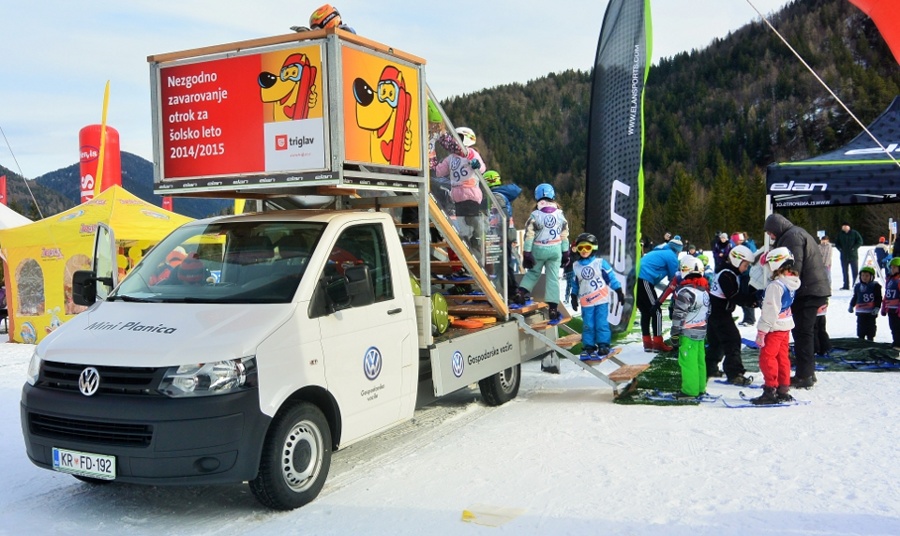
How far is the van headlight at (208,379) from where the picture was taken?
13.9ft

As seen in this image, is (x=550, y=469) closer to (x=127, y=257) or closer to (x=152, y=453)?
(x=152, y=453)

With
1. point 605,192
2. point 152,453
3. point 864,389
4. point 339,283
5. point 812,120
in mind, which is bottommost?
point 864,389

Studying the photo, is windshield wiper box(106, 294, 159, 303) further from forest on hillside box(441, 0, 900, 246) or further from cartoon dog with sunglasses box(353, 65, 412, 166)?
forest on hillside box(441, 0, 900, 246)

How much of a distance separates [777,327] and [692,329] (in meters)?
0.83

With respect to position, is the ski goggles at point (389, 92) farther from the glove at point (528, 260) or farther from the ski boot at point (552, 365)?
the ski boot at point (552, 365)

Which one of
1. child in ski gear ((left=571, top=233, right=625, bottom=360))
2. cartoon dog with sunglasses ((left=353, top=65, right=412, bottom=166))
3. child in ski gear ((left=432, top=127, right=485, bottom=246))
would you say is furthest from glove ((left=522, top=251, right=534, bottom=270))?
cartoon dog with sunglasses ((left=353, top=65, right=412, bottom=166))

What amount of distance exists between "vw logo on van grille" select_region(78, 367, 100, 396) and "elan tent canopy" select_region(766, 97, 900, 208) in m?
9.70

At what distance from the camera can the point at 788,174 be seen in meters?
11.0

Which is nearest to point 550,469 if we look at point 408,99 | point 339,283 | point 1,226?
point 339,283

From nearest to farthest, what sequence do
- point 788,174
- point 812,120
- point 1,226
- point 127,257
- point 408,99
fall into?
point 408,99 < point 788,174 < point 127,257 < point 1,226 < point 812,120

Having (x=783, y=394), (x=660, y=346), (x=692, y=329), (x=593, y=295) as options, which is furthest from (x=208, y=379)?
(x=660, y=346)

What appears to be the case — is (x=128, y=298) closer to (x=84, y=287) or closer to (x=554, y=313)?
(x=84, y=287)

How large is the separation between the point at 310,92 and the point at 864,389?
702cm

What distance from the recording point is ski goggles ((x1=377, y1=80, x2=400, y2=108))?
5.94m
